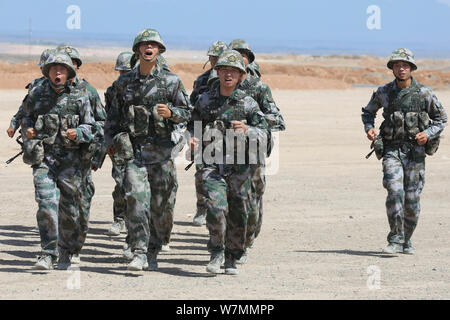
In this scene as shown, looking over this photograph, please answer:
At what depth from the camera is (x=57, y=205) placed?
34.2 feet

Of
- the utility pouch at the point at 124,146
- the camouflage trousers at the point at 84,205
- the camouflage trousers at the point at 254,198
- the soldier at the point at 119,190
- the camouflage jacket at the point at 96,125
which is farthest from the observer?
the soldier at the point at 119,190

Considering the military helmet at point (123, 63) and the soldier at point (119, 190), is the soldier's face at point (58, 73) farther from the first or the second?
the military helmet at point (123, 63)

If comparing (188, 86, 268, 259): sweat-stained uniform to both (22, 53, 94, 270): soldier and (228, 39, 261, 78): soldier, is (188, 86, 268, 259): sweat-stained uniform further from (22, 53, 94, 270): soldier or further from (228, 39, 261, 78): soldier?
(228, 39, 261, 78): soldier

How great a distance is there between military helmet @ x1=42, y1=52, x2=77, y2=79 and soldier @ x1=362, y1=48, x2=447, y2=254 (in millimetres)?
3244

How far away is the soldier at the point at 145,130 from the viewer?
33.8ft

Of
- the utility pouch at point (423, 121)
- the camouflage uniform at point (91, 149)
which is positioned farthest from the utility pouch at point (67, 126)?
the utility pouch at point (423, 121)

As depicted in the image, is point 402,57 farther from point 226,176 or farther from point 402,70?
point 226,176

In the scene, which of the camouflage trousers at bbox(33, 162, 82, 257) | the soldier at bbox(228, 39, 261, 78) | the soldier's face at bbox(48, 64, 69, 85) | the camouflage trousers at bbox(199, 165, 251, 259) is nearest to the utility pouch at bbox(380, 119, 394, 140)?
the soldier at bbox(228, 39, 261, 78)

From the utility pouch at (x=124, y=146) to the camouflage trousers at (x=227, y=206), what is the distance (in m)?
0.69

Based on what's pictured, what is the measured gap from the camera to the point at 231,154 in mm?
10320

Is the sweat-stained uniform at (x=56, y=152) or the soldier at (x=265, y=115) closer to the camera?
the sweat-stained uniform at (x=56, y=152)

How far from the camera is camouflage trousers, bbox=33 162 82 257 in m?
10.4

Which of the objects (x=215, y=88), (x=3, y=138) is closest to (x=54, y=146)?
(x=215, y=88)
